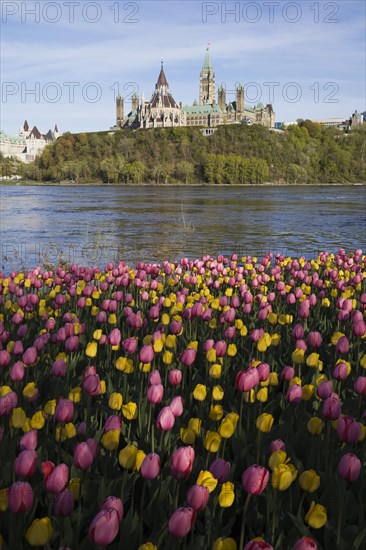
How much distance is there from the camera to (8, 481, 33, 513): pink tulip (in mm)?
1575

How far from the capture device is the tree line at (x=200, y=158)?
114m

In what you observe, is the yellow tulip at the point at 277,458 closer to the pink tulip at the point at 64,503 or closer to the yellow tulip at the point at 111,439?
the yellow tulip at the point at 111,439

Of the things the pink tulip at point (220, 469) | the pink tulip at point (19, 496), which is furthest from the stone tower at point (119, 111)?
the pink tulip at point (19, 496)

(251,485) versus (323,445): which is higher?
(251,485)

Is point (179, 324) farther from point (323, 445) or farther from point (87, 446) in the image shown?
point (87, 446)

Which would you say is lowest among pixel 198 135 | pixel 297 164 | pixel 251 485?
pixel 251 485

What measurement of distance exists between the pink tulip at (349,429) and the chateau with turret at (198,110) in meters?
162

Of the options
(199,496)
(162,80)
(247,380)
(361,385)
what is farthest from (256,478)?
(162,80)

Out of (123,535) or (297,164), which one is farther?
(297,164)

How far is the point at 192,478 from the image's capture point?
230 centimetres

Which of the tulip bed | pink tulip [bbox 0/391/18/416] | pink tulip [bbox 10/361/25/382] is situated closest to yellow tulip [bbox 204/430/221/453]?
the tulip bed

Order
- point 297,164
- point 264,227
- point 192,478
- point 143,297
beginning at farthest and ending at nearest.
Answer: point 297,164, point 264,227, point 143,297, point 192,478

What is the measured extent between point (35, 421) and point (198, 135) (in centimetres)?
14673

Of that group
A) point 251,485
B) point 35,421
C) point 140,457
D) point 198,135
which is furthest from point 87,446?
point 198,135
